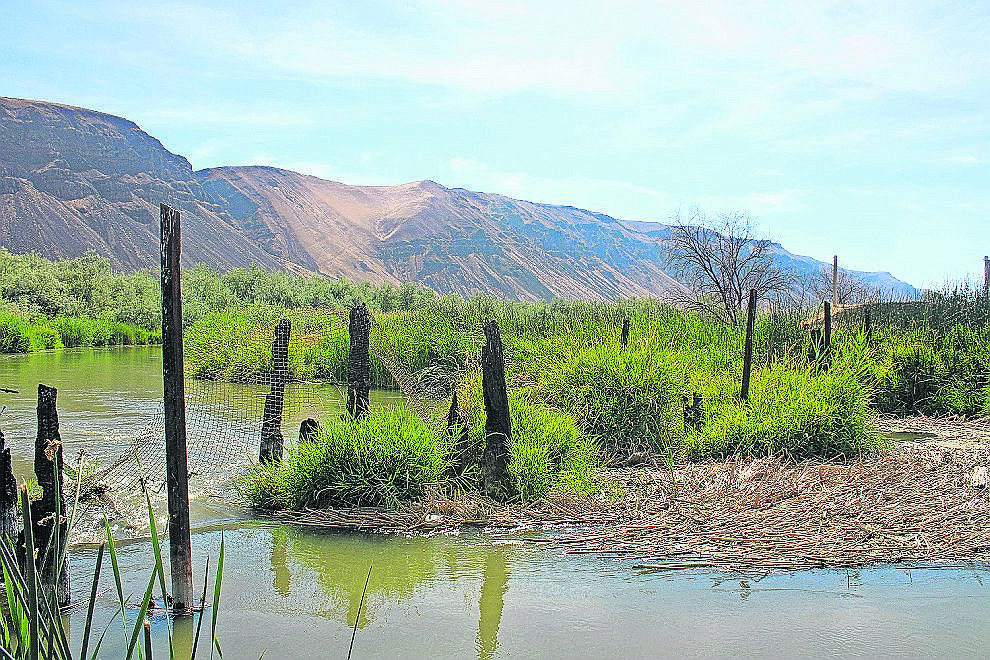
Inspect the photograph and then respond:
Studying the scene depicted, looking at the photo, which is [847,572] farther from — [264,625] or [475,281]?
[475,281]

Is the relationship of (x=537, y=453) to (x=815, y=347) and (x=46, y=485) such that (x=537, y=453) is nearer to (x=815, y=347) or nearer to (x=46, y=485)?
(x=46, y=485)

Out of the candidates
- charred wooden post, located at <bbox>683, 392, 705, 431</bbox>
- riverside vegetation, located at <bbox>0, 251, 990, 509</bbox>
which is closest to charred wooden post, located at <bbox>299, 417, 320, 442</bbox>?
riverside vegetation, located at <bbox>0, 251, 990, 509</bbox>

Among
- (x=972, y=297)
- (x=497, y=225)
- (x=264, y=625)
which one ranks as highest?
(x=497, y=225)

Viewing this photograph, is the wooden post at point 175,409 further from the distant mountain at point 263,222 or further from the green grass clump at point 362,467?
the distant mountain at point 263,222

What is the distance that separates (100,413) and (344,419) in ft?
26.4

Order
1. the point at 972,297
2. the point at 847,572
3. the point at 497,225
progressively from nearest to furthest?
the point at 847,572
the point at 972,297
the point at 497,225

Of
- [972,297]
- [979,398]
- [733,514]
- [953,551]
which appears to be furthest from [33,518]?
[972,297]

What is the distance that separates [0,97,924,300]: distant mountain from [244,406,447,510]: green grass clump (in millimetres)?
82507

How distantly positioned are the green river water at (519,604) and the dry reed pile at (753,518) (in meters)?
0.21

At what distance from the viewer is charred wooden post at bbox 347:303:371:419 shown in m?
7.66

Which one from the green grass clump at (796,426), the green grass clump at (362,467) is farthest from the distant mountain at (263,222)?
the green grass clump at (362,467)

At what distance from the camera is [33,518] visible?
13.7 feet

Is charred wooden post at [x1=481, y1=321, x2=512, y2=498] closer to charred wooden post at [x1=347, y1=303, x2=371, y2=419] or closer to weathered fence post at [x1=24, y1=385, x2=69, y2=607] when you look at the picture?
charred wooden post at [x1=347, y1=303, x2=371, y2=419]

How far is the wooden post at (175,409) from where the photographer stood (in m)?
4.30
